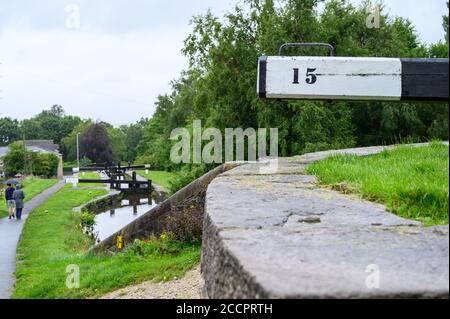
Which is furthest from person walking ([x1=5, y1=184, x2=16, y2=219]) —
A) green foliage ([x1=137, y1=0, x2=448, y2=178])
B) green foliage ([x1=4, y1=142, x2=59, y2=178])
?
green foliage ([x1=4, y1=142, x2=59, y2=178])

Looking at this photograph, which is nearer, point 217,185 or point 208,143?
point 217,185

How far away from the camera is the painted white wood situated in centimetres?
504

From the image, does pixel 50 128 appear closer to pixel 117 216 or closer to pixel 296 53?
pixel 117 216

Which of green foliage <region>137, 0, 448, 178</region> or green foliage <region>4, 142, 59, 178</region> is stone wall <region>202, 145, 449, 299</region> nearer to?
green foliage <region>137, 0, 448, 178</region>

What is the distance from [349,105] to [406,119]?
195cm

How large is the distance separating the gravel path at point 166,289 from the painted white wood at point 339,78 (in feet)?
5.54

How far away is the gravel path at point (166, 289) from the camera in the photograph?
473cm

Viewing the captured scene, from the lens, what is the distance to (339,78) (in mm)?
5051

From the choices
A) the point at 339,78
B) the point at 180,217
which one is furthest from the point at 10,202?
the point at 339,78

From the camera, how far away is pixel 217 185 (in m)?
4.31

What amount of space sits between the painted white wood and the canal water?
6.34 meters

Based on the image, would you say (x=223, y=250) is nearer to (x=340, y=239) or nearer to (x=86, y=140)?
(x=340, y=239)

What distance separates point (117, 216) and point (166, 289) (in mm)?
21015

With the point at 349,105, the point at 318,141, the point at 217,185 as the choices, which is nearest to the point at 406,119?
the point at 349,105
